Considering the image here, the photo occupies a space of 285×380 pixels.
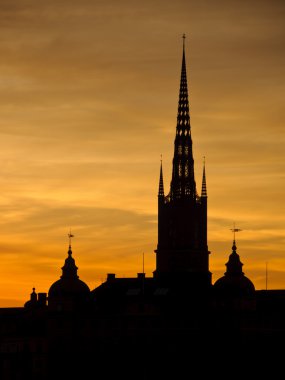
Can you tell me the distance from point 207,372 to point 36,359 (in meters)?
19.5

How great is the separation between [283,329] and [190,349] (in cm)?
900

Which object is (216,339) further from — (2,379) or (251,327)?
(2,379)

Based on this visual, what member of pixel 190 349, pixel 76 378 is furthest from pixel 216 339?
pixel 76 378

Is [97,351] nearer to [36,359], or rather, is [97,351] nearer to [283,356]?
[36,359]

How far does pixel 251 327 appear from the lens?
199250 mm

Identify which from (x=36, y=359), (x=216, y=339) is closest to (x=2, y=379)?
(x=36, y=359)

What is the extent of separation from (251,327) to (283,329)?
114 inches

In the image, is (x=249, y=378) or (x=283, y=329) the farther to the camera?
(x=283, y=329)

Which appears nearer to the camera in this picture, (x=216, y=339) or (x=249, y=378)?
(x=249, y=378)

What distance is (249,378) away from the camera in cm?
18475

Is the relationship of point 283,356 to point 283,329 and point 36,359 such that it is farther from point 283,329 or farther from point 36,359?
point 36,359

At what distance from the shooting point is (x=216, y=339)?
19688cm

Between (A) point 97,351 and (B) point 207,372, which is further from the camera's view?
(A) point 97,351

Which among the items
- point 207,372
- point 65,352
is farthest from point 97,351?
point 207,372
